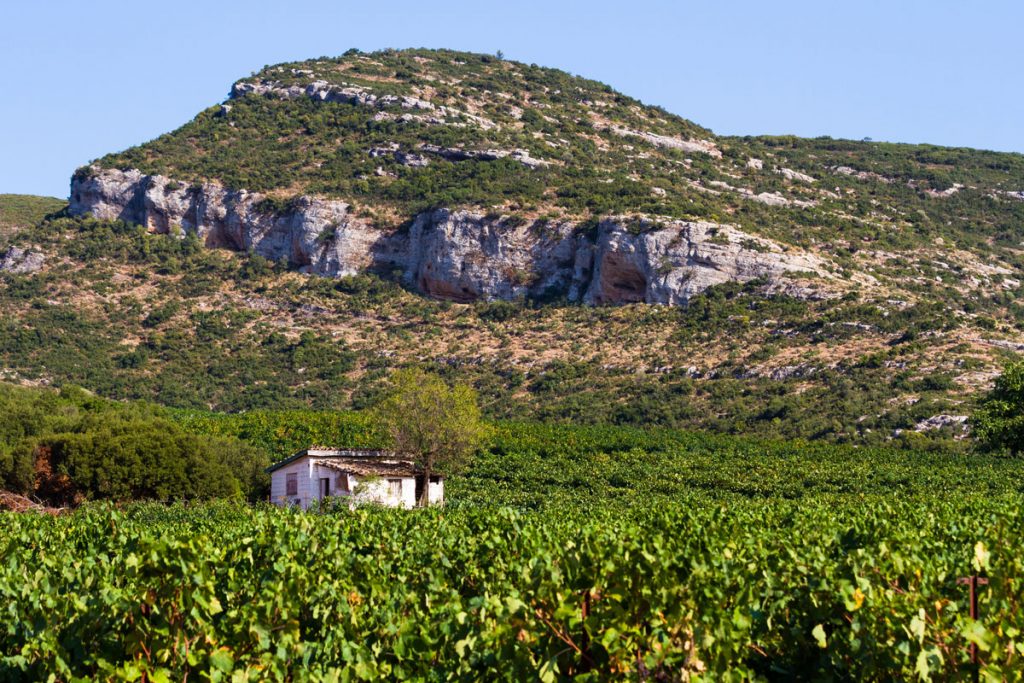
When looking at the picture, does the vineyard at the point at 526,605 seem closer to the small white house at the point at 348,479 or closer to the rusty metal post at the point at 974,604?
the rusty metal post at the point at 974,604

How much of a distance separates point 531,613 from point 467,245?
88.0 m

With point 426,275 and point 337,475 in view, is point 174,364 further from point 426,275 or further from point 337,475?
point 337,475

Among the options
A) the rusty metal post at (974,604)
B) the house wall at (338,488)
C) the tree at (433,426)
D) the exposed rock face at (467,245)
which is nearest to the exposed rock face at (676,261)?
the exposed rock face at (467,245)

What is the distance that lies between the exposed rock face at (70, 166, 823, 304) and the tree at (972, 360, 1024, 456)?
30.3 m

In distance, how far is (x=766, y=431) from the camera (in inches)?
2741

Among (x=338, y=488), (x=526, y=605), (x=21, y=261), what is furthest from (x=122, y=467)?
(x=21, y=261)

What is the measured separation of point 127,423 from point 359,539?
36514 millimetres

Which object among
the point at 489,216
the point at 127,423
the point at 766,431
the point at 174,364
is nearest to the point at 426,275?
the point at 489,216

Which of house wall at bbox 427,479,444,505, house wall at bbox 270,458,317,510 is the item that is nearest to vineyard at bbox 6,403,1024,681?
house wall at bbox 270,458,317,510

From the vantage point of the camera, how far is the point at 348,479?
1969 inches

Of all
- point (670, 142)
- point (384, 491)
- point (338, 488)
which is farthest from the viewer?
point (670, 142)

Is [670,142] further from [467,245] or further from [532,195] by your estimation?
[467,245]

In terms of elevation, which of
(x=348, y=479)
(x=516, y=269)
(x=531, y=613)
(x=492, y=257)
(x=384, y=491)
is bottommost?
(x=384, y=491)

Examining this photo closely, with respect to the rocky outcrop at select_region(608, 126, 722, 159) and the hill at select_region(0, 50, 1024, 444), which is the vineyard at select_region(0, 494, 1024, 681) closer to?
the hill at select_region(0, 50, 1024, 444)
